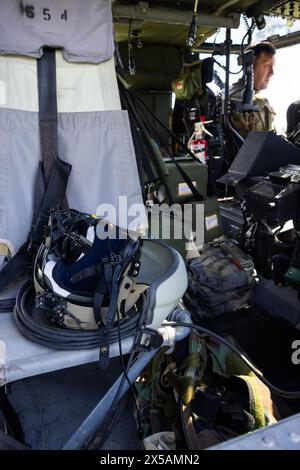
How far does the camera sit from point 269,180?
6.17ft

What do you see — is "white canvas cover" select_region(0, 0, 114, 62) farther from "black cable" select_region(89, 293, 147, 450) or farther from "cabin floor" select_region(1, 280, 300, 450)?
"cabin floor" select_region(1, 280, 300, 450)

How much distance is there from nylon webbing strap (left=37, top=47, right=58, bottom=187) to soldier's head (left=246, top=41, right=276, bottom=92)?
2.47m

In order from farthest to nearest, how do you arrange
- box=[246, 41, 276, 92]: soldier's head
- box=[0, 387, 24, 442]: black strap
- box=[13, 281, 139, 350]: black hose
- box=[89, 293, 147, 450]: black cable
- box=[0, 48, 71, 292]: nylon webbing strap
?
box=[246, 41, 276, 92]: soldier's head, box=[0, 48, 71, 292]: nylon webbing strap, box=[0, 387, 24, 442]: black strap, box=[13, 281, 139, 350]: black hose, box=[89, 293, 147, 450]: black cable

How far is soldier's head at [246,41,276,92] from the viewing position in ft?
11.4

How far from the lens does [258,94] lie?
3.72 metres

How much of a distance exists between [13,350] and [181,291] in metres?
0.57

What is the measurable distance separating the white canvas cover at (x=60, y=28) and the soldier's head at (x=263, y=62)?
2241 millimetres

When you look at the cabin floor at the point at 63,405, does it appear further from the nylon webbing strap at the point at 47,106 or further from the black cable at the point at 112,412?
the nylon webbing strap at the point at 47,106

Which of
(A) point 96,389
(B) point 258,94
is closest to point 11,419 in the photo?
(A) point 96,389

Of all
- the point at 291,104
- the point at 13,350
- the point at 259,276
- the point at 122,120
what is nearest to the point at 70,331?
the point at 13,350

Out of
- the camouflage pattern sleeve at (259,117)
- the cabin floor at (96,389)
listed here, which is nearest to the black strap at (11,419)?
the cabin floor at (96,389)

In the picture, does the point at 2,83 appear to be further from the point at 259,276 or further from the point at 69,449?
the point at 259,276

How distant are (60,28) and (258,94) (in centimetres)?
263

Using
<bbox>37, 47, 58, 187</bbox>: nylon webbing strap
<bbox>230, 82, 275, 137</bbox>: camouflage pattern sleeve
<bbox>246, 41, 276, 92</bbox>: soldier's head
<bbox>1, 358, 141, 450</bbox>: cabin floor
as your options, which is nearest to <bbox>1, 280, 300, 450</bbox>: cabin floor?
<bbox>1, 358, 141, 450</bbox>: cabin floor
